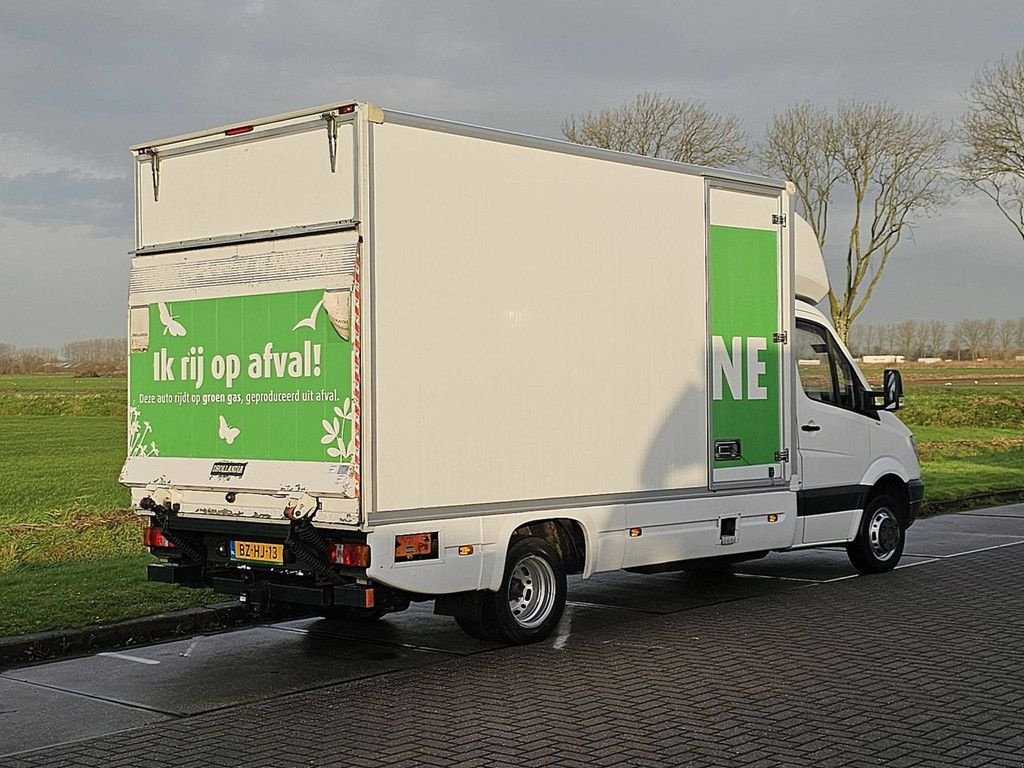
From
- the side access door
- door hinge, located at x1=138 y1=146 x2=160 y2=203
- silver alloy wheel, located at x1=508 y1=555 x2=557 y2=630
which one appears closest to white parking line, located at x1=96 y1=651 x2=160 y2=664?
silver alloy wheel, located at x1=508 y1=555 x2=557 y2=630

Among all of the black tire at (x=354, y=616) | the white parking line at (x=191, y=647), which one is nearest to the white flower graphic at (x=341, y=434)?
the white parking line at (x=191, y=647)

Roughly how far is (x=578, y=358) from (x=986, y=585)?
4.78m

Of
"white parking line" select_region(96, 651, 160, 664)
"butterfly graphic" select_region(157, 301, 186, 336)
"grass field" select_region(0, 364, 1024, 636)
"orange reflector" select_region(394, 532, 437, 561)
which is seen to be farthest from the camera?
"grass field" select_region(0, 364, 1024, 636)

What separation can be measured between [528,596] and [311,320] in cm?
248

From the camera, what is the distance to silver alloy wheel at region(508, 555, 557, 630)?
31.0ft

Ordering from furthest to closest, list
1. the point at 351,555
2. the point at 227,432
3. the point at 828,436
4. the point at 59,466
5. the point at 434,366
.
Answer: the point at 59,466 < the point at 828,436 < the point at 227,432 < the point at 434,366 < the point at 351,555

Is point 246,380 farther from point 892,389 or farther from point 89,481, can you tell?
point 89,481

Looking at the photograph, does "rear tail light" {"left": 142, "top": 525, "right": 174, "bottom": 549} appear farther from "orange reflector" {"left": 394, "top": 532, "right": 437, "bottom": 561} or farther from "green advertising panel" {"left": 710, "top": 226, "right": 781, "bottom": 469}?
"green advertising panel" {"left": 710, "top": 226, "right": 781, "bottom": 469}

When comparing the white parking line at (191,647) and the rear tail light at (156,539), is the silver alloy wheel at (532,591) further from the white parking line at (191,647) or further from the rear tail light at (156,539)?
the rear tail light at (156,539)

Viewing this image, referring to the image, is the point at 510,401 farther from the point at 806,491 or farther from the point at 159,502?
the point at 806,491

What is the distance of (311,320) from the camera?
855 centimetres

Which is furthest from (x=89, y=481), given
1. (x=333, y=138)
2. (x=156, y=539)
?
(x=333, y=138)

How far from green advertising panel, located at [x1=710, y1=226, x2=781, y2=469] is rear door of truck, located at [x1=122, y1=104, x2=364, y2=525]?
3.48 meters

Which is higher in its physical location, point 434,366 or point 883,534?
point 434,366
